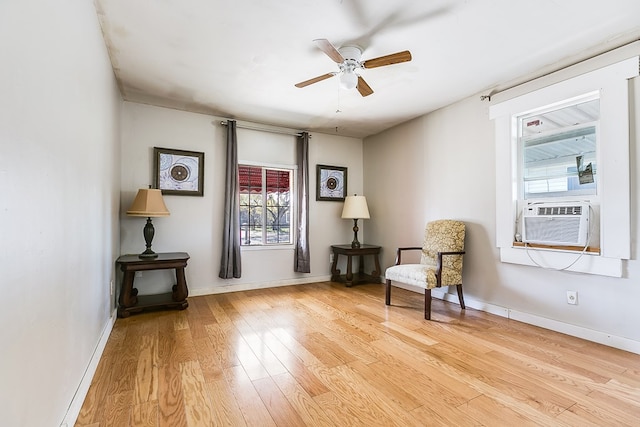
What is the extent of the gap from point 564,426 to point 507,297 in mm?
1783

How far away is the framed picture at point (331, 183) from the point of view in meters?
4.83

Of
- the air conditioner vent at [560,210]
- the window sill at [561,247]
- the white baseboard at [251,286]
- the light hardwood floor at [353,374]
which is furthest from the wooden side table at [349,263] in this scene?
the air conditioner vent at [560,210]

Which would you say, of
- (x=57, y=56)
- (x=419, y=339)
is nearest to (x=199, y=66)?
(x=57, y=56)

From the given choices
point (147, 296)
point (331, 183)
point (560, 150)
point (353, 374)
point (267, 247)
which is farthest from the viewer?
point (331, 183)

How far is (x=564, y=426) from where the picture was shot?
1.44m

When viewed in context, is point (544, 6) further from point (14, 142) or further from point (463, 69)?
point (14, 142)

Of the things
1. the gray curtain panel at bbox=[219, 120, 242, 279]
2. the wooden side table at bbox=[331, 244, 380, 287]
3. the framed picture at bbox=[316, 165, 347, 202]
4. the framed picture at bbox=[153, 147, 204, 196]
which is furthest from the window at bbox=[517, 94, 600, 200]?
the framed picture at bbox=[153, 147, 204, 196]

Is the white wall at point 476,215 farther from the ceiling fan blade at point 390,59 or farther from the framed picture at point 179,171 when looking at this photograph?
the framed picture at point 179,171

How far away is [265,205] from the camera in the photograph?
448 centimetres

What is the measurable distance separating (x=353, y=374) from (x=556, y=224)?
221 cm

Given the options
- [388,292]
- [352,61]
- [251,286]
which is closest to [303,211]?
[251,286]

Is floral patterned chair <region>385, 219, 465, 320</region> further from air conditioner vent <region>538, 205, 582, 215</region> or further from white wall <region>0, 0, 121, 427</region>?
white wall <region>0, 0, 121, 427</region>

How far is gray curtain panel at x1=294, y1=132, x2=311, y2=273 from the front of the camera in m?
4.49

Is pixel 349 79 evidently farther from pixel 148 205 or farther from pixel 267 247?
pixel 267 247
